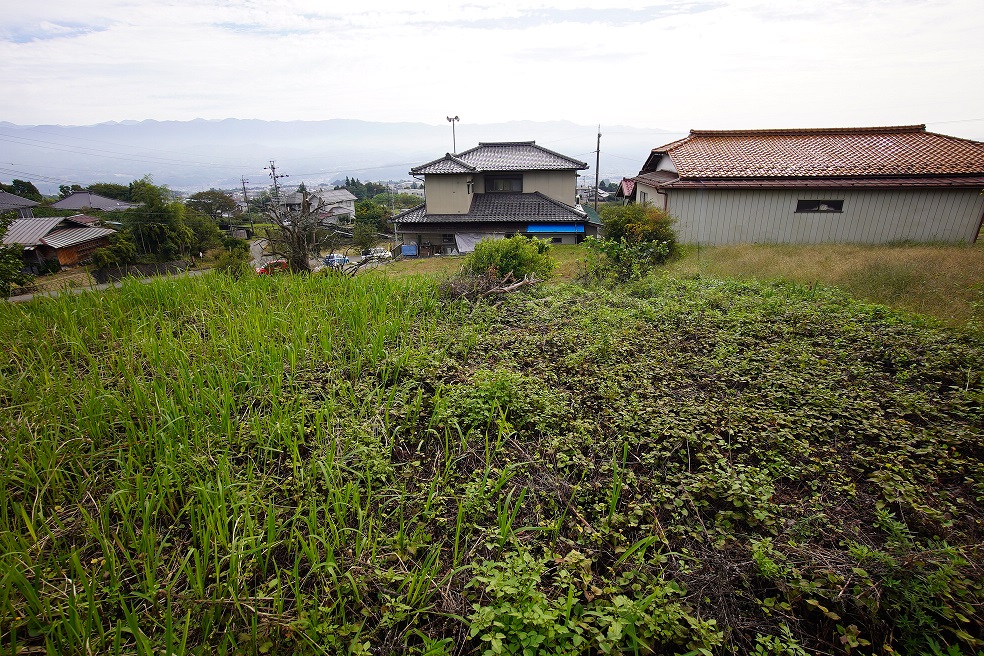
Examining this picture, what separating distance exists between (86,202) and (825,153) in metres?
51.5

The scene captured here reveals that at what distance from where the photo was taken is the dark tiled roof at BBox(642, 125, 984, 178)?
1124cm

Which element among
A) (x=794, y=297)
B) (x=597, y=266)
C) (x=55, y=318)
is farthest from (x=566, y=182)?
(x=55, y=318)

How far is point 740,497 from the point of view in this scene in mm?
2422

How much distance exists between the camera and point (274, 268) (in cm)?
697

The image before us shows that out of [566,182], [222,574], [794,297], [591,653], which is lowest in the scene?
[591,653]

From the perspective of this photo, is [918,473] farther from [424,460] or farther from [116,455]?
[116,455]

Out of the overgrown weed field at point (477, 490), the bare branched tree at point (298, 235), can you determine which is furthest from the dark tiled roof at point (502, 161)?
the overgrown weed field at point (477, 490)

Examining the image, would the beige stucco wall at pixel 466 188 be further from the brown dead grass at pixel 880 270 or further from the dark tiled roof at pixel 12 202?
the dark tiled roof at pixel 12 202

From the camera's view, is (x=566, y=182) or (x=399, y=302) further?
(x=566, y=182)

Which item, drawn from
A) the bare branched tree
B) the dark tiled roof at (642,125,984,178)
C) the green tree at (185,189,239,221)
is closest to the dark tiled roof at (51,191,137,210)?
the green tree at (185,189,239,221)

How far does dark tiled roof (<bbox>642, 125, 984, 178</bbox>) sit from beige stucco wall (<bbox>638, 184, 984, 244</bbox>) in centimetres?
48

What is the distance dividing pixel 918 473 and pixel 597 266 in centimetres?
585

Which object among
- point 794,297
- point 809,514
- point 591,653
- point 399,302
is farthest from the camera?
point 794,297

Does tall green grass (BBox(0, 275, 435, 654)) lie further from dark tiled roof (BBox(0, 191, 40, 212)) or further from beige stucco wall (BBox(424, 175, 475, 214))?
dark tiled roof (BBox(0, 191, 40, 212))
